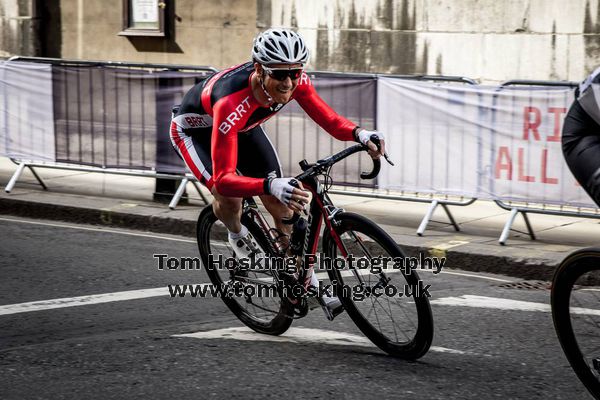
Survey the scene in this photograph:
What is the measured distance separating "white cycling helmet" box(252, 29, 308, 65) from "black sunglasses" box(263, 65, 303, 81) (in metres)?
0.05

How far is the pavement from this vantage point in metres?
8.52

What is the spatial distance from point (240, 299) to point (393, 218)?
371 centimetres

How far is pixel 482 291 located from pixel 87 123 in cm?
523

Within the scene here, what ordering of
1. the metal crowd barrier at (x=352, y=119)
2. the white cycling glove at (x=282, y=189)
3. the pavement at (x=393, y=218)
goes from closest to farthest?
the white cycling glove at (x=282, y=189)
the pavement at (x=393, y=218)
the metal crowd barrier at (x=352, y=119)

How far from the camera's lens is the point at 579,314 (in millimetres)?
5160

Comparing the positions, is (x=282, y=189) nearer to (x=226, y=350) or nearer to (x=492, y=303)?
(x=226, y=350)

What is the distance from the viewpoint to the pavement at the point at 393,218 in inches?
336

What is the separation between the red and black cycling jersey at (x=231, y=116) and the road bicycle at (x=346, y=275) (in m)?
0.36

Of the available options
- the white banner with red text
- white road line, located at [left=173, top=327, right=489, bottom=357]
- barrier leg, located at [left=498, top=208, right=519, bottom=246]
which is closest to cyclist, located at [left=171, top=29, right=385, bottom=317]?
white road line, located at [left=173, top=327, right=489, bottom=357]

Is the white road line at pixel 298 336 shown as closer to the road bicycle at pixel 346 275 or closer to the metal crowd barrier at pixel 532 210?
the road bicycle at pixel 346 275

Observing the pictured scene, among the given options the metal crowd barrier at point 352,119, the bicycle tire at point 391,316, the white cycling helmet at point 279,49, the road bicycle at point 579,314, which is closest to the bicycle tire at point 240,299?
the bicycle tire at point 391,316

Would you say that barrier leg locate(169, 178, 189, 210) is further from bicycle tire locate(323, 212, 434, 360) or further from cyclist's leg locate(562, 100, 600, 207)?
cyclist's leg locate(562, 100, 600, 207)

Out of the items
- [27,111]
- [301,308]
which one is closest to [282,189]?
[301,308]

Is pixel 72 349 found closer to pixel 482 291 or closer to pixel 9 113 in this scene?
pixel 482 291
